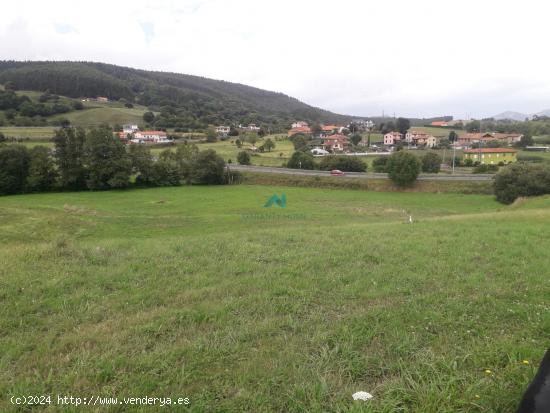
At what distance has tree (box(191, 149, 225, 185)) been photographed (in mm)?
57188

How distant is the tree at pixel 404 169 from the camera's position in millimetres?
50000

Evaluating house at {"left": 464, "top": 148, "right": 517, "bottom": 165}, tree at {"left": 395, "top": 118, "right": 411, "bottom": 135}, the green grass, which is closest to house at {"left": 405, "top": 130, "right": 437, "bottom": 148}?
tree at {"left": 395, "top": 118, "right": 411, "bottom": 135}

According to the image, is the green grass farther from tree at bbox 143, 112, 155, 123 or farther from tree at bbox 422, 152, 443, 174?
tree at bbox 422, 152, 443, 174

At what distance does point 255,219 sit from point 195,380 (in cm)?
2597

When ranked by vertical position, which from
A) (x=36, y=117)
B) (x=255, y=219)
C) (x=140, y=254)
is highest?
(x=36, y=117)

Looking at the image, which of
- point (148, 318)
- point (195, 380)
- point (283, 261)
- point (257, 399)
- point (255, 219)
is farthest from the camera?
point (255, 219)

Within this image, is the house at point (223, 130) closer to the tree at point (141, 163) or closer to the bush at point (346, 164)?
the bush at point (346, 164)

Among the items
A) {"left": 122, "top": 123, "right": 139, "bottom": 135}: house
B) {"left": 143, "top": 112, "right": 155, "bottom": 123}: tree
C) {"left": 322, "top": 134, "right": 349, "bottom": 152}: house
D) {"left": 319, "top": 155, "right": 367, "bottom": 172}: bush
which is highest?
{"left": 143, "top": 112, "right": 155, "bottom": 123}: tree

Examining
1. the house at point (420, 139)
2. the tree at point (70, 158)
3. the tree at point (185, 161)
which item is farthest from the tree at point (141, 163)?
the house at point (420, 139)

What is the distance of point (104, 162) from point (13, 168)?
11342 millimetres

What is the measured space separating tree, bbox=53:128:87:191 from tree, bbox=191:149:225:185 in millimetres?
15987

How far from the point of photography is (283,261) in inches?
314

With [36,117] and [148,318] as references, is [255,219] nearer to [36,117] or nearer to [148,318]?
[148,318]

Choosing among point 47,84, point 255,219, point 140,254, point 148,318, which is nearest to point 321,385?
point 148,318
